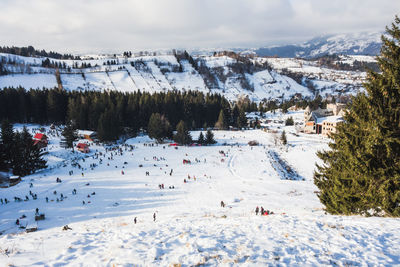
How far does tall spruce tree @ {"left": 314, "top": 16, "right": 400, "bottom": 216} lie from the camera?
926cm

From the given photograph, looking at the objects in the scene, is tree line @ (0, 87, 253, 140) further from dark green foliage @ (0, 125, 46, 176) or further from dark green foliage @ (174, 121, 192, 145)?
dark green foliage @ (0, 125, 46, 176)

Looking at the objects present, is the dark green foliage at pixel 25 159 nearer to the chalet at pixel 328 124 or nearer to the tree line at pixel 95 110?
the tree line at pixel 95 110

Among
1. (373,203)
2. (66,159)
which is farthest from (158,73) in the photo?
(373,203)

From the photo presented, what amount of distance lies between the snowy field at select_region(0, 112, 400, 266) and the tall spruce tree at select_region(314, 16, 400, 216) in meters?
1.13

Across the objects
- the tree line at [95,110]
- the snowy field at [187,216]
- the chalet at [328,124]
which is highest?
the tree line at [95,110]

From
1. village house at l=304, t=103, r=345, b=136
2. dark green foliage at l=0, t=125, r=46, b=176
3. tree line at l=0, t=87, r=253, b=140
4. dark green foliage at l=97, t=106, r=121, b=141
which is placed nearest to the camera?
dark green foliage at l=0, t=125, r=46, b=176

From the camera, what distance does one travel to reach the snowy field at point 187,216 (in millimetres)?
7469

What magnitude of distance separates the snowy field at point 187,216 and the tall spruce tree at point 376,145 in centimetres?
113

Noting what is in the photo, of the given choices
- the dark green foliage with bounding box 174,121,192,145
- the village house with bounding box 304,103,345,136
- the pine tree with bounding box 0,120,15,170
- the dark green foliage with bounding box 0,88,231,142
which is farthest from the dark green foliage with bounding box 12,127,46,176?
the village house with bounding box 304,103,345,136

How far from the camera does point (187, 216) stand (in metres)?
18.5

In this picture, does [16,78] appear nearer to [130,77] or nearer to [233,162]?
[130,77]

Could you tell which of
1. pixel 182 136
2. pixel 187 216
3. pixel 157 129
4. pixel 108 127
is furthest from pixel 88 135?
pixel 187 216

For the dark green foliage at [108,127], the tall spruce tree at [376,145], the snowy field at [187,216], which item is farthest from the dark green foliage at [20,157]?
the tall spruce tree at [376,145]

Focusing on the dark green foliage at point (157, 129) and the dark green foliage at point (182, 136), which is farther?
the dark green foliage at point (157, 129)
